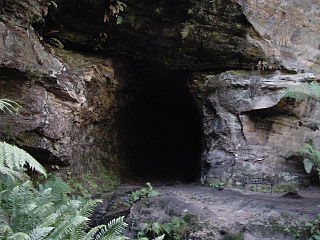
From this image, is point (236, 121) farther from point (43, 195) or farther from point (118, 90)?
point (43, 195)

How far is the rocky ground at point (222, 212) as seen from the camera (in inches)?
188

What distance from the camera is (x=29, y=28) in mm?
6051

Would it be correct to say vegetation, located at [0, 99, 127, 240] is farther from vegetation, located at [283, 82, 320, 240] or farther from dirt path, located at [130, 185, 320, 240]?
vegetation, located at [283, 82, 320, 240]

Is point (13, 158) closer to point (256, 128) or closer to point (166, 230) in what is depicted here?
point (166, 230)

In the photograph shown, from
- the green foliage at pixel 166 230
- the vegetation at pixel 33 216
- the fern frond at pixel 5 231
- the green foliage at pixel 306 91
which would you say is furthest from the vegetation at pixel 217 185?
the fern frond at pixel 5 231

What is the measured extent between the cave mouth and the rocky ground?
10.3ft

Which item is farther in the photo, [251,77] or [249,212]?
[251,77]

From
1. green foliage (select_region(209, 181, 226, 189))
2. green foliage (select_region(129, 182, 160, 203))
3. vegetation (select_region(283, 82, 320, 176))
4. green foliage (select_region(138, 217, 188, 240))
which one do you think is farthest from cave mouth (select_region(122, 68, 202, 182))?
green foliage (select_region(138, 217, 188, 240))

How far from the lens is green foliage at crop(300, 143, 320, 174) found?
23.2 ft

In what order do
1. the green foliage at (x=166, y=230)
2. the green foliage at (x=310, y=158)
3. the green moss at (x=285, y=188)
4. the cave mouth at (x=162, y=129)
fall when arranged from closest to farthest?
the green foliage at (x=166, y=230) → the green foliage at (x=310, y=158) → the green moss at (x=285, y=188) → the cave mouth at (x=162, y=129)

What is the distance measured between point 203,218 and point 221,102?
3746 mm

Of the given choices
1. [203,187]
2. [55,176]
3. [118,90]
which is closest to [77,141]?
[55,176]

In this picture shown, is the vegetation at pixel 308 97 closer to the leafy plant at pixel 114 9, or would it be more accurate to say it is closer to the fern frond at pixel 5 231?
the leafy plant at pixel 114 9

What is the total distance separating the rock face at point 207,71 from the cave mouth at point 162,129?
1.00m
